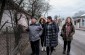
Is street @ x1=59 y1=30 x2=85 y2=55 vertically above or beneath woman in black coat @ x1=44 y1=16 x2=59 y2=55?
beneath

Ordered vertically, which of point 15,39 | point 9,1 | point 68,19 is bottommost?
point 15,39

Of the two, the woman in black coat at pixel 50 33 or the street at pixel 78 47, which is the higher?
the woman in black coat at pixel 50 33

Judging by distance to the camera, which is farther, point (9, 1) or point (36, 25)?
point (9, 1)

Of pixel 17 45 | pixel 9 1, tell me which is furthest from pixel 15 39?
pixel 9 1

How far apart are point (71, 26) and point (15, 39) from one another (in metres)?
2.64

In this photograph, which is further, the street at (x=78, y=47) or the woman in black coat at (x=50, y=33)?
the street at (x=78, y=47)

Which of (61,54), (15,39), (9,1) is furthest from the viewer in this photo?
(9,1)

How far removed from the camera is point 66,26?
36.0 ft

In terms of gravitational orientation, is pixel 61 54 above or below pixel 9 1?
below

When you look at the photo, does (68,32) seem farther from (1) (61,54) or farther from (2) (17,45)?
(2) (17,45)

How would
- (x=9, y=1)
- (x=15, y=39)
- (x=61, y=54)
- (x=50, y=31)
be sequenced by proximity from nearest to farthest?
(x=50, y=31) < (x=15, y=39) < (x=61, y=54) < (x=9, y=1)

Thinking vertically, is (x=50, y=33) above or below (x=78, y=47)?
above

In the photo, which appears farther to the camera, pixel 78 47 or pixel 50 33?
pixel 78 47

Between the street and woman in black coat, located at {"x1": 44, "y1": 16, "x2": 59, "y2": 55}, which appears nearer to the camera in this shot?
woman in black coat, located at {"x1": 44, "y1": 16, "x2": 59, "y2": 55}
